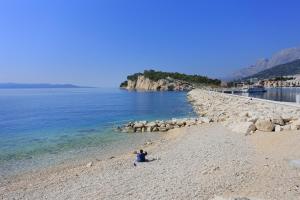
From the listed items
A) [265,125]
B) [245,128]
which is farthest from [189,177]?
[245,128]

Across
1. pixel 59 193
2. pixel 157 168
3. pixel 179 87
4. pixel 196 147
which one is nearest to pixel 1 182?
pixel 59 193

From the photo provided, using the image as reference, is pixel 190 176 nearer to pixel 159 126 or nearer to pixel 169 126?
pixel 159 126

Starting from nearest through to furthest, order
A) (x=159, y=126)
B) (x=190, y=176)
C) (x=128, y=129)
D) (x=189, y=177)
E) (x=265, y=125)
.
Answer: (x=189, y=177)
(x=190, y=176)
(x=265, y=125)
(x=128, y=129)
(x=159, y=126)

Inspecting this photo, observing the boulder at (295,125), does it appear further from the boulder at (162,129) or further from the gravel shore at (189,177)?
the boulder at (162,129)

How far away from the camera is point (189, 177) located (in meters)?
12.2

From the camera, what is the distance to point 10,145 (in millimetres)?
24766

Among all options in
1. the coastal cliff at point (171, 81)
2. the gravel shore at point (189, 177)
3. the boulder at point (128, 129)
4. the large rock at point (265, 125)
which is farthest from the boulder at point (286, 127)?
the coastal cliff at point (171, 81)

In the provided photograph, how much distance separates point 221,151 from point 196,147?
2059 millimetres

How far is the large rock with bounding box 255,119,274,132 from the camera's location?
20031mm

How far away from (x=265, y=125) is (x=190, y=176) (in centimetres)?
941

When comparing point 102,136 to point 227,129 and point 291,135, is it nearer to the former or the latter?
point 227,129

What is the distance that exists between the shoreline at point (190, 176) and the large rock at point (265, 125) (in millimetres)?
1378

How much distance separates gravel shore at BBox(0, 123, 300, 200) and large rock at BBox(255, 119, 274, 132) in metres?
1.66

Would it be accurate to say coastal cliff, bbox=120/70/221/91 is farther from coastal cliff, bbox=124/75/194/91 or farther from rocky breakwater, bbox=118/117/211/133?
rocky breakwater, bbox=118/117/211/133
